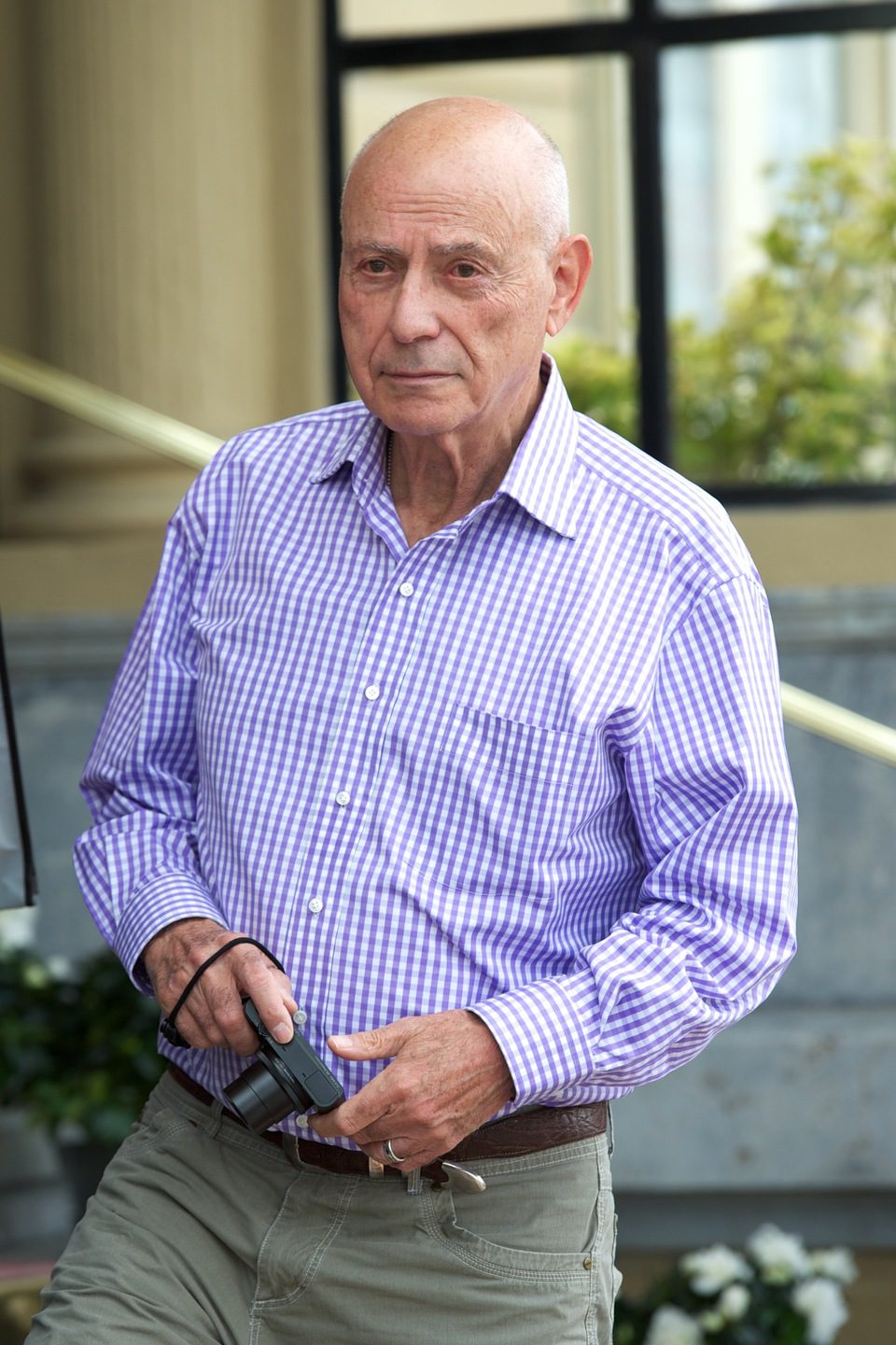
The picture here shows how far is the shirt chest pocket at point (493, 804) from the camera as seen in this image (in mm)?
2111

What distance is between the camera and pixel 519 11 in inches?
202

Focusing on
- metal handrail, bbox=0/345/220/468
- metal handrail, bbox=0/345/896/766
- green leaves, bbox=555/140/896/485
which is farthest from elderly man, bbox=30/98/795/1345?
green leaves, bbox=555/140/896/485

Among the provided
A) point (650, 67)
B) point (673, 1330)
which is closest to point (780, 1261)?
point (673, 1330)

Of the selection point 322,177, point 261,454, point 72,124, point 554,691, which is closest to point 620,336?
point 322,177

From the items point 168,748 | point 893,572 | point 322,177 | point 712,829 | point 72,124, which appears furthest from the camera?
point 322,177

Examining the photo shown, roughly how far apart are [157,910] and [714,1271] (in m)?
2.02

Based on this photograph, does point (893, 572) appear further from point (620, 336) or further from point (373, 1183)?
point (373, 1183)

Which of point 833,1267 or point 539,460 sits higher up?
point 539,460

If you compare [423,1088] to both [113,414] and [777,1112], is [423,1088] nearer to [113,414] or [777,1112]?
[777,1112]

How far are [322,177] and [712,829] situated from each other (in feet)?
11.8

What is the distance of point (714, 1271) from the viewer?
3.64 m

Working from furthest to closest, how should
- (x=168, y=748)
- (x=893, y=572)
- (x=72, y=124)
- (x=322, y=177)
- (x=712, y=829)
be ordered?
(x=322, y=177)
(x=72, y=124)
(x=893, y=572)
(x=168, y=748)
(x=712, y=829)

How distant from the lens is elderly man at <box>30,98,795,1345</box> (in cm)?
207


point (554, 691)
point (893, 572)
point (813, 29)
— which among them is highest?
point (813, 29)
